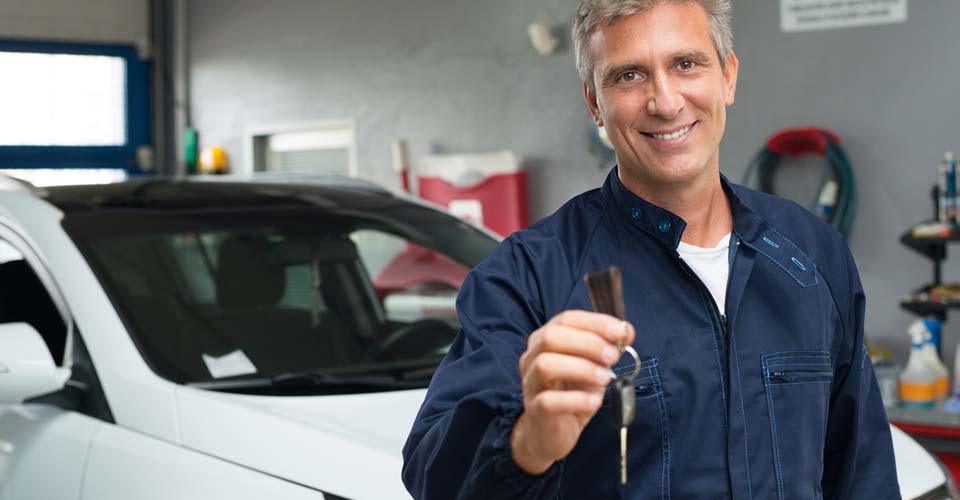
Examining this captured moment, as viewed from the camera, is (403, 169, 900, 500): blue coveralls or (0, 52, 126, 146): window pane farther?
(0, 52, 126, 146): window pane

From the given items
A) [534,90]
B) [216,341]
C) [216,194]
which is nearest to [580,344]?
[216,341]

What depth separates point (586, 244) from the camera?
1369mm

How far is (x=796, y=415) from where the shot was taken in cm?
Answer: 137

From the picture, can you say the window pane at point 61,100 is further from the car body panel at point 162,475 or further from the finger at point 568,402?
the finger at point 568,402

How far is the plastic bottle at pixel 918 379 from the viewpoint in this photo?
4.38 m

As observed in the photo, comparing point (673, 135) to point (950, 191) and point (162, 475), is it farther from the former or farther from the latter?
point (950, 191)

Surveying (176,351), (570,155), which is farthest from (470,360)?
(570,155)

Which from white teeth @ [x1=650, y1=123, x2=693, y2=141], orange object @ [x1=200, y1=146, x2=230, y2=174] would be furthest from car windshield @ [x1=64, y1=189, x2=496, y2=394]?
orange object @ [x1=200, y1=146, x2=230, y2=174]

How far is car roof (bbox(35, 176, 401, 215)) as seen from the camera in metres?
2.72

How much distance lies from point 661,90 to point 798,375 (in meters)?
0.37

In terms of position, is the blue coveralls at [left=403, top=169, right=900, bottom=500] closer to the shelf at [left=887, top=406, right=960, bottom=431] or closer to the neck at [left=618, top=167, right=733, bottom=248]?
the neck at [left=618, top=167, right=733, bottom=248]

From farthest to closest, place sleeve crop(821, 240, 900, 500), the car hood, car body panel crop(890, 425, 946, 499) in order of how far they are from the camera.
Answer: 1. car body panel crop(890, 425, 946, 499)
2. the car hood
3. sleeve crop(821, 240, 900, 500)

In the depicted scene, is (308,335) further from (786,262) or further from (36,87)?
(36,87)

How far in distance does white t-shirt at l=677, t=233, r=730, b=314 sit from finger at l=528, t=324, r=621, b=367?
1.37 ft
